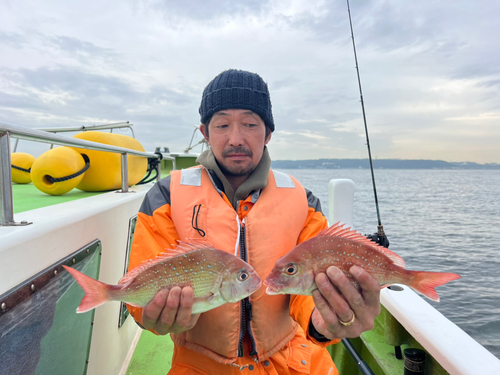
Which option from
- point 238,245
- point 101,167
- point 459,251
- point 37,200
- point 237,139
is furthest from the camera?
point 459,251

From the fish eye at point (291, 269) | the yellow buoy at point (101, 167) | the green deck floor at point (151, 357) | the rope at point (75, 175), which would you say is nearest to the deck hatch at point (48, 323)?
the green deck floor at point (151, 357)

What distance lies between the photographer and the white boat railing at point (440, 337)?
1690 mm

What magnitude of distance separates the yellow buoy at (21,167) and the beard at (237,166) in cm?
446

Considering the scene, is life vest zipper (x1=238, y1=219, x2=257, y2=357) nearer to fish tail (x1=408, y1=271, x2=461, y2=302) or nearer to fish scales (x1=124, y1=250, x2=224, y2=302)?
fish scales (x1=124, y1=250, x2=224, y2=302)

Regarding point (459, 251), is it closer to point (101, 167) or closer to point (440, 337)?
point (440, 337)

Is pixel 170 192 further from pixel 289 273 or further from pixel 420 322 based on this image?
pixel 420 322

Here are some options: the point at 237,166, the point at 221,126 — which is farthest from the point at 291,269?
the point at 221,126

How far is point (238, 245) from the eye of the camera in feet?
6.14

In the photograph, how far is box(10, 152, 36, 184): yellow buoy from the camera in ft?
16.6

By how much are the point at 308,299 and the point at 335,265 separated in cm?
53

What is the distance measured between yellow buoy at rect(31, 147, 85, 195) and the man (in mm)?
1572

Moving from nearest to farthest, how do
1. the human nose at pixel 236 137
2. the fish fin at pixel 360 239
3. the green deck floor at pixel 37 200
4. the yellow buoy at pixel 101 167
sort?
the fish fin at pixel 360 239 < the human nose at pixel 236 137 < the green deck floor at pixel 37 200 < the yellow buoy at pixel 101 167

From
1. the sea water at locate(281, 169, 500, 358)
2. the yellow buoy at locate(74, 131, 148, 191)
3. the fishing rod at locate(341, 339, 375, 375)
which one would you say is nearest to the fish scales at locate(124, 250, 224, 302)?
the fishing rod at locate(341, 339, 375, 375)

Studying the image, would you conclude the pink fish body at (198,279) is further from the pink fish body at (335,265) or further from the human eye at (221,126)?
the human eye at (221,126)
